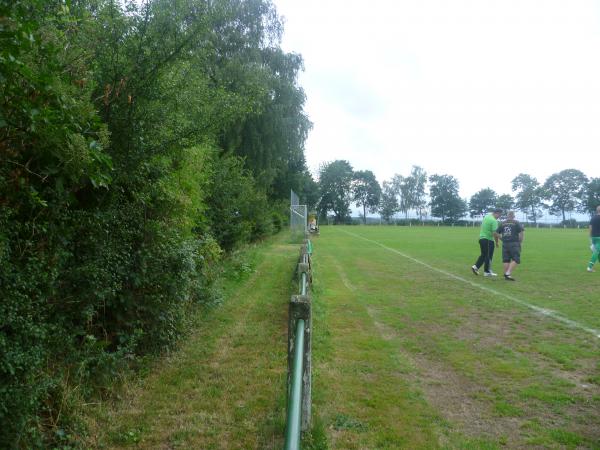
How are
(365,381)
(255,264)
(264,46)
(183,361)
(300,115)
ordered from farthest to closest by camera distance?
(300,115)
(264,46)
(255,264)
(183,361)
(365,381)

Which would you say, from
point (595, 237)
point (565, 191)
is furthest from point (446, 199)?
point (595, 237)

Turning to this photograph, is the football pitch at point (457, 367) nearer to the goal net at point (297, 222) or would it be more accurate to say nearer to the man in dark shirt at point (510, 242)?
the man in dark shirt at point (510, 242)

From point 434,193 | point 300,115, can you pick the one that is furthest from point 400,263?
point 434,193

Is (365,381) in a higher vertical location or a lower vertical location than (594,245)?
lower

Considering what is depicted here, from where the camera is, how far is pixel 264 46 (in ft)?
68.2

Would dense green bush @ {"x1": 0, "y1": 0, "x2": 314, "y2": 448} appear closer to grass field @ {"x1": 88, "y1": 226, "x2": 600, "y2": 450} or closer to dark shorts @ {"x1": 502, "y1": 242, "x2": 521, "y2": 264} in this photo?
grass field @ {"x1": 88, "y1": 226, "x2": 600, "y2": 450}

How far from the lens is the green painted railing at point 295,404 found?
193 cm

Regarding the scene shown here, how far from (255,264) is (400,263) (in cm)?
527

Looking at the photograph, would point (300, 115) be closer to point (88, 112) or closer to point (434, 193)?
point (88, 112)

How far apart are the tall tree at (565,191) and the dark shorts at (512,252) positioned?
113469 mm

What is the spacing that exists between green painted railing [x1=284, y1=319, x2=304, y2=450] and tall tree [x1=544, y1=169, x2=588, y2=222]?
123492 mm

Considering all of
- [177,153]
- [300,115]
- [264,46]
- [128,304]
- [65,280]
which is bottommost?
[128,304]

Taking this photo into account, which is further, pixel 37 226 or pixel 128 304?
pixel 128 304

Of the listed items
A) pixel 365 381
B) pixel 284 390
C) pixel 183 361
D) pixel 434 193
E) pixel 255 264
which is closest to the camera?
pixel 284 390
